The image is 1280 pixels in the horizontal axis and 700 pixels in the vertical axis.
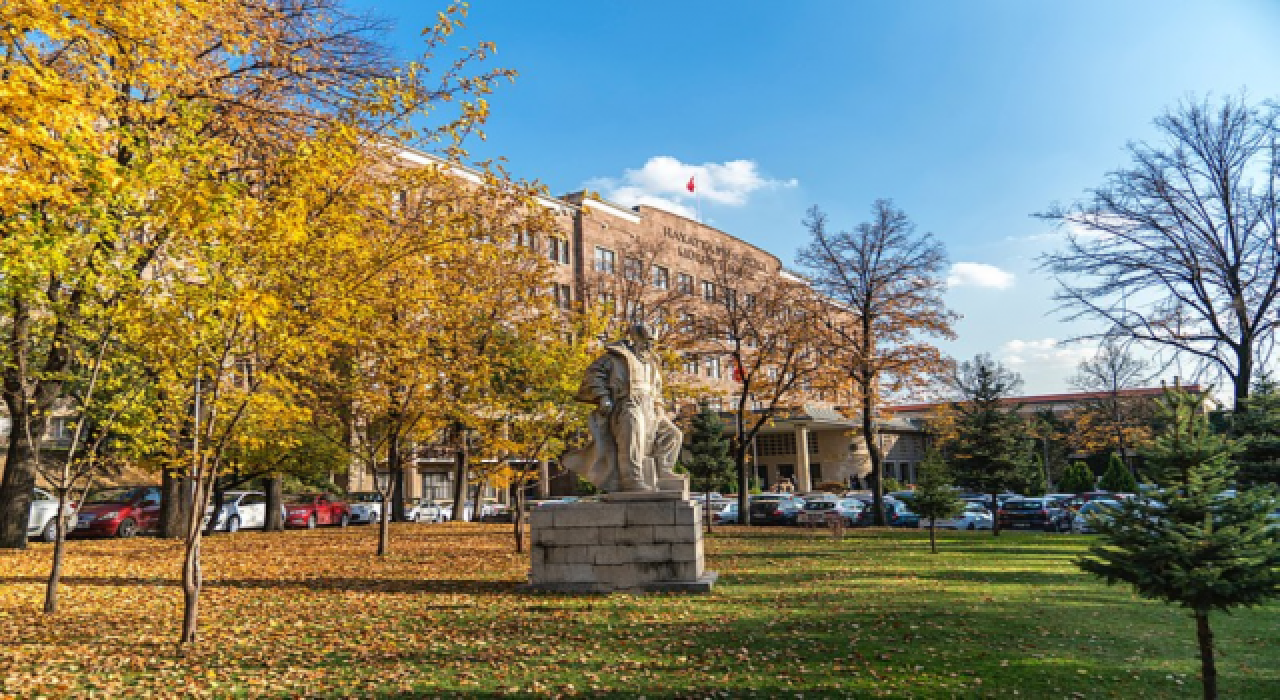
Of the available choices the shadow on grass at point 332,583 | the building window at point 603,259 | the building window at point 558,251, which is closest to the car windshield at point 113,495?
the shadow on grass at point 332,583

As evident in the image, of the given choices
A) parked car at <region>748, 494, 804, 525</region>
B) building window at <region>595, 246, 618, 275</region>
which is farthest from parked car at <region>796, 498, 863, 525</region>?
building window at <region>595, 246, 618, 275</region>

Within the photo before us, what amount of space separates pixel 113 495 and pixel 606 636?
27.3 meters

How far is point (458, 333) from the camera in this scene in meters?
20.0

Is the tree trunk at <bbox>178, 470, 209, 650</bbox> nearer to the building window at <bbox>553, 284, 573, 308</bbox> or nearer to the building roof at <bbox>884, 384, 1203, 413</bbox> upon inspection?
the building roof at <bbox>884, 384, 1203, 413</bbox>

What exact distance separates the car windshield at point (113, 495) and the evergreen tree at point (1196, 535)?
1083 inches

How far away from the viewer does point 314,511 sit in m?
31.7

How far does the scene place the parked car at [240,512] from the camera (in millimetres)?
28938

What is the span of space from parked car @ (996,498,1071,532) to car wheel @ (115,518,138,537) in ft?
102

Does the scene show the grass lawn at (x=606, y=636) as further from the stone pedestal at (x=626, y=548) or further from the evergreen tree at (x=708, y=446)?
the evergreen tree at (x=708, y=446)

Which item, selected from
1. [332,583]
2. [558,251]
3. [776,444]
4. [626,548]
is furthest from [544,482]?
[626,548]

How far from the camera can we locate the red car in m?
30.8

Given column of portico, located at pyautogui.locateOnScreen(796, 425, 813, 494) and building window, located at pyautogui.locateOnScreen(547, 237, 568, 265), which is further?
column of portico, located at pyautogui.locateOnScreen(796, 425, 813, 494)

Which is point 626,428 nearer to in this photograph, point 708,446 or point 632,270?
point 632,270

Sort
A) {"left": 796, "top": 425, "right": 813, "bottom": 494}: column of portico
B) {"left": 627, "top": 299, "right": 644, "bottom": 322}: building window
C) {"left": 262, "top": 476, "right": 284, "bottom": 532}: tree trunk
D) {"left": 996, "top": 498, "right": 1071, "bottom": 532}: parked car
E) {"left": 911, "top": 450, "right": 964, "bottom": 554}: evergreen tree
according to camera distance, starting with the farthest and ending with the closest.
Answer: {"left": 796, "top": 425, "right": 813, "bottom": 494}: column of portico, {"left": 627, "top": 299, "right": 644, "bottom": 322}: building window, {"left": 996, "top": 498, "right": 1071, "bottom": 532}: parked car, {"left": 262, "top": 476, "right": 284, "bottom": 532}: tree trunk, {"left": 911, "top": 450, "right": 964, "bottom": 554}: evergreen tree
